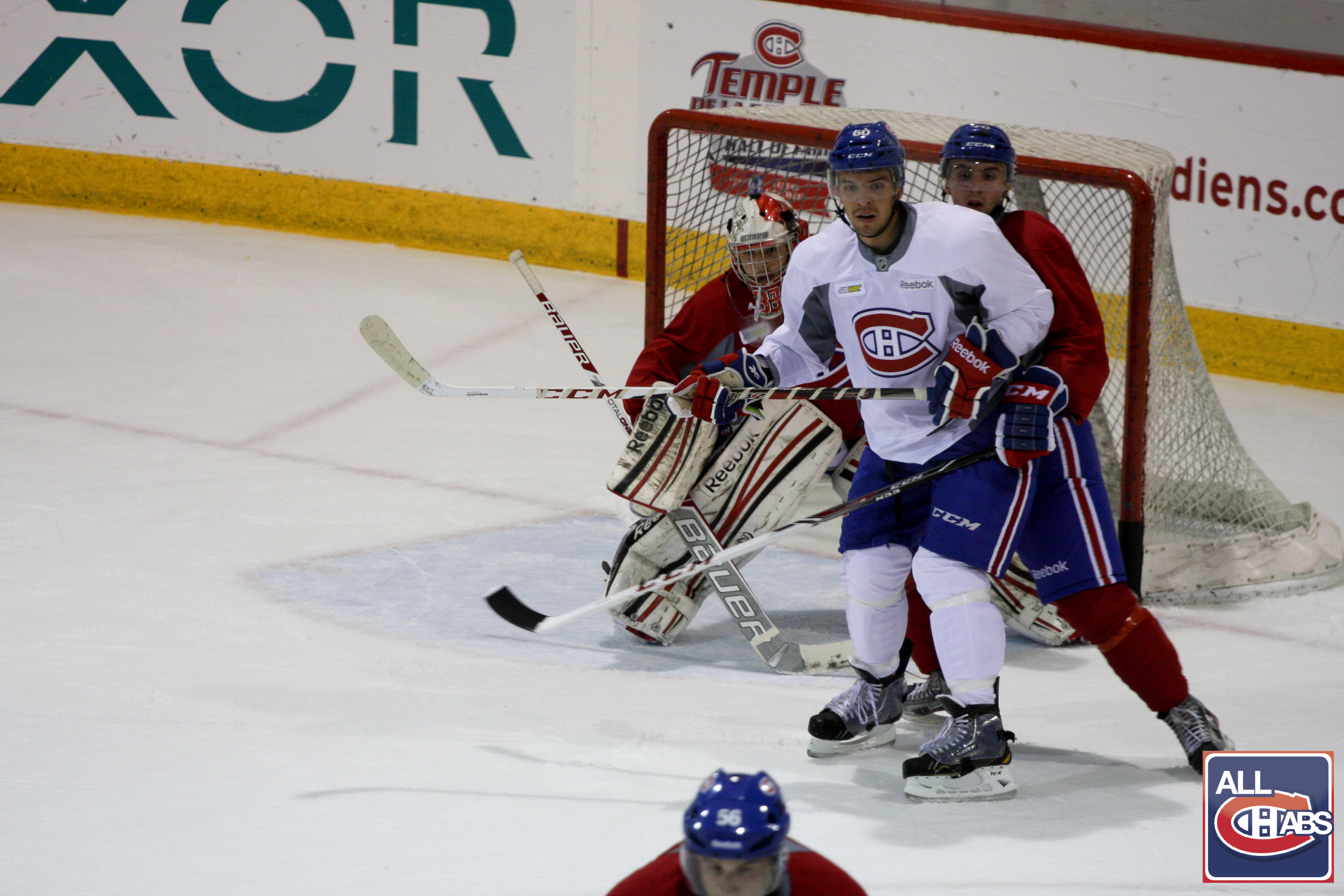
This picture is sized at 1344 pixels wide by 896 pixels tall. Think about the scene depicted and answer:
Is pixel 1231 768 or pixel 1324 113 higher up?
pixel 1324 113

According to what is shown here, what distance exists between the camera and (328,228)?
640 centimetres

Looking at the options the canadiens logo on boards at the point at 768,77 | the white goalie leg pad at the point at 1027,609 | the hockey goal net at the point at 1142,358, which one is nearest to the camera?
the white goalie leg pad at the point at 1027,609

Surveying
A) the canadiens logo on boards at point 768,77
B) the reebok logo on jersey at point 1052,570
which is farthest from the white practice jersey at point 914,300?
the canadiens logo on boards at point 768,77

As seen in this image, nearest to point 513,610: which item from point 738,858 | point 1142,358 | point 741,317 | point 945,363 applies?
point 741,317

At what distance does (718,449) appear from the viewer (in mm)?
3264

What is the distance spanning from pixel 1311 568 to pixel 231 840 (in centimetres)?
235

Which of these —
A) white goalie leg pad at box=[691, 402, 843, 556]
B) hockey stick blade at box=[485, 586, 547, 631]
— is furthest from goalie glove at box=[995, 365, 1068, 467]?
hockey stick blade at box=[485, 586, 547, 631]

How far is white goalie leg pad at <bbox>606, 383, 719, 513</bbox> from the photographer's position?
318 centimetres

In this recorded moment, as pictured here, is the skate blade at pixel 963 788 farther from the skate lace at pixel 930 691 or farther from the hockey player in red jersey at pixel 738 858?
the hockey player in red jersey at pixel 738 858

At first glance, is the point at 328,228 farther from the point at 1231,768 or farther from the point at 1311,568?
the point at 1231,768

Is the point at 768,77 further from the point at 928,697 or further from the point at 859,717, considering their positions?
the point at 859,717

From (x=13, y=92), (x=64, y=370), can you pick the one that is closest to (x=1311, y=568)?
(x=64, y=370)

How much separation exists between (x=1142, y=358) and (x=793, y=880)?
2.09 meters

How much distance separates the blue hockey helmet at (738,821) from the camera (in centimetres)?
144
